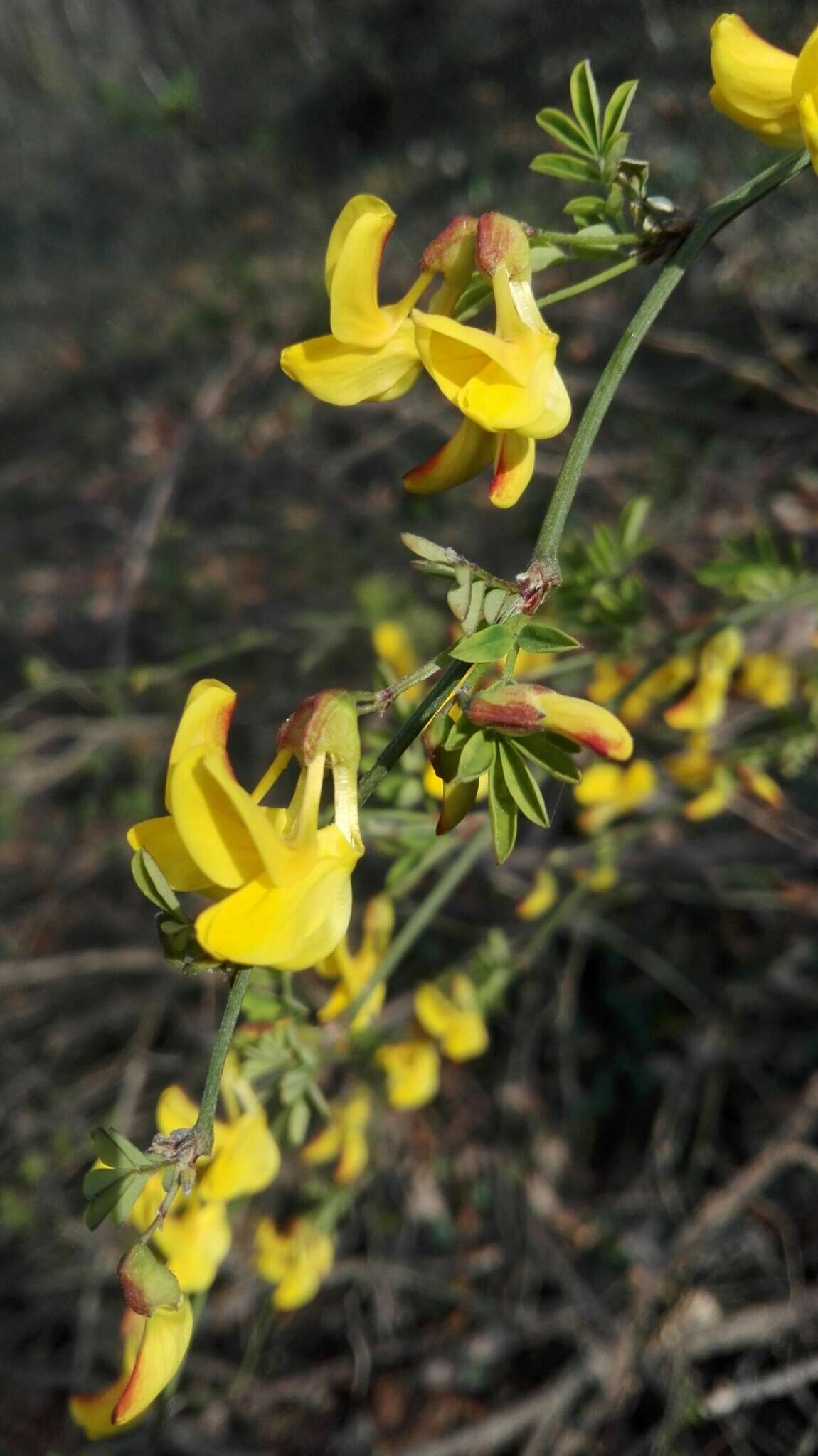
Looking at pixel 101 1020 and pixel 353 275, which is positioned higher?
pixel 353 275

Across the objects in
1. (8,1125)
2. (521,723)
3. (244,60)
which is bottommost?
(8,1125)

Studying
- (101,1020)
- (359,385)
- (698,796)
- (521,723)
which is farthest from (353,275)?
(101,1020)

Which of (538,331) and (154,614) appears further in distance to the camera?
(154,614)

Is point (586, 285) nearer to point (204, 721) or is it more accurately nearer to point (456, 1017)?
point (204, 721)

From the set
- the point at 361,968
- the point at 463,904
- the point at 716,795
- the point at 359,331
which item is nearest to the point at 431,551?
the point at 359,331

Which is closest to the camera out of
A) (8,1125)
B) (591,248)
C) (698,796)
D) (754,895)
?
(591,248)

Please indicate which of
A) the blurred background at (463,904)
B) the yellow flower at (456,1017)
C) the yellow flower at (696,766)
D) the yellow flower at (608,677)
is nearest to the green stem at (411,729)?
the blurred background at (463,904)

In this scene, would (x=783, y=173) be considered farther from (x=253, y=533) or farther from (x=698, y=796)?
(x=253, y=533)
